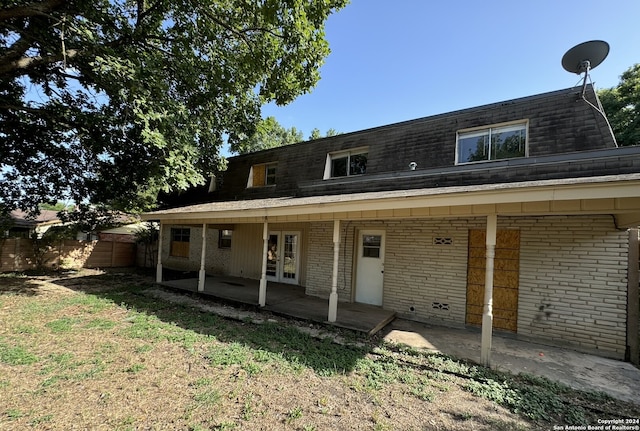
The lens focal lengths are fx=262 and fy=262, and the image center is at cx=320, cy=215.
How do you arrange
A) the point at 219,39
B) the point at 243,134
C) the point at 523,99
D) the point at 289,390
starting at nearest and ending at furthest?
the point at 289,390, the point at 523,99, the point at 219,39, the point at 243,134

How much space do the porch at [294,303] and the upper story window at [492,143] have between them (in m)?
4.65

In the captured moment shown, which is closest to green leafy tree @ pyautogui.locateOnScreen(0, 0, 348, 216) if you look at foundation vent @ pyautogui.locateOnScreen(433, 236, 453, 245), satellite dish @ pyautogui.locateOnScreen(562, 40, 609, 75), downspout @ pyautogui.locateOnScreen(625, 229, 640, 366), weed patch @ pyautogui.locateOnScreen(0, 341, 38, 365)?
weed patch @ pyautogui.locateOnScreen(0, 341, 38, 365)

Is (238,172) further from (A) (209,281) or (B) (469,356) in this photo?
(B) (469,356)

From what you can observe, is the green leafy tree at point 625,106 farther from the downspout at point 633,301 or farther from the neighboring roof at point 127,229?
the neighboring roof at point 127,229

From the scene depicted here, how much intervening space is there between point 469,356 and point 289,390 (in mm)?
3248

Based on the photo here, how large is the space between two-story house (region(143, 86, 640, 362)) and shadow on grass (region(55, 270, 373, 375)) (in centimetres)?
116

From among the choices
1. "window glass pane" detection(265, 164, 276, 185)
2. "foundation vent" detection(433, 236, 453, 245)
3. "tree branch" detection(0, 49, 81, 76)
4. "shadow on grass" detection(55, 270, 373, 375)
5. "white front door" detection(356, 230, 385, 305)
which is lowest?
"shadow on grass" detection(55, 270, 373, 375)

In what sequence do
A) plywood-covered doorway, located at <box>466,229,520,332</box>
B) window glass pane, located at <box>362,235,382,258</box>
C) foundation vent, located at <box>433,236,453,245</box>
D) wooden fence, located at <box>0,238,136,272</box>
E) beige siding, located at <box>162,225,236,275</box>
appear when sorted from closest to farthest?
plywood-covered doorway, located at <box>466,229,520,332</box> < foundation vent, located at <box>433,236,453,245</box> < window glass pane, located at <box>362,235,382,258</box> < wooden fence, located at <box>0,238,136,272</box> < beige siding, located at <box>162,225,236,275</box>

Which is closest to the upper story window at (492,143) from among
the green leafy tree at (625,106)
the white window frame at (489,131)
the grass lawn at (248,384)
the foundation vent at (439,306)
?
the white window frame at (489,131)

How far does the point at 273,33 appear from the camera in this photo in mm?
7430

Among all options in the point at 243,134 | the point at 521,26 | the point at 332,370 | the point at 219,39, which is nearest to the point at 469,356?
the point at 332,370

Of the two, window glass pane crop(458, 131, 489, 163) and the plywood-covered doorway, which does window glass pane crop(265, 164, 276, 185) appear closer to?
window glass pane crop(458, 131, 489, 163)

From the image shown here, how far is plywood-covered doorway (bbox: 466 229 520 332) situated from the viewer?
5.87 meters

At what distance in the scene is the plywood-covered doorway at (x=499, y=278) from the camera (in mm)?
5871
